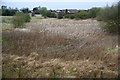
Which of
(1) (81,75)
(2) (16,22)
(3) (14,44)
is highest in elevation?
(2) (16,22)

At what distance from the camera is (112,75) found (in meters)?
3.65

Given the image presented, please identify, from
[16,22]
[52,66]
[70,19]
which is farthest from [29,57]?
[70,19]

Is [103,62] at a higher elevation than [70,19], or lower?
lower

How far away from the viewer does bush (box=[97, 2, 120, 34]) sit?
9555mm

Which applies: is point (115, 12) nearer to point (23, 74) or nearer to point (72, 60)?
point (72, 60)

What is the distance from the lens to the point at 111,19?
10.0m

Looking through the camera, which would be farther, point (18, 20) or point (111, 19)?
point (18, 20)

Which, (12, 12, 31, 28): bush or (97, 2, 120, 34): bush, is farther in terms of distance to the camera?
(12, 12, 31, 28): bush

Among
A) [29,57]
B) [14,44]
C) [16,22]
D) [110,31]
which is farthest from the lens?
[16,22]

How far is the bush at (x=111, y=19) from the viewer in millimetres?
9555

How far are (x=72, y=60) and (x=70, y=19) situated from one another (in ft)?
56.8

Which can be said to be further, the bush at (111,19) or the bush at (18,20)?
the bush at (18,20)

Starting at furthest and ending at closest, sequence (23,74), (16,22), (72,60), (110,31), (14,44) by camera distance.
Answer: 1. (16,22)
2. (110,31)
3. (14,44)
4. (72,60)
5. (23,74)

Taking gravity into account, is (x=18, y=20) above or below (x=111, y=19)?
above
